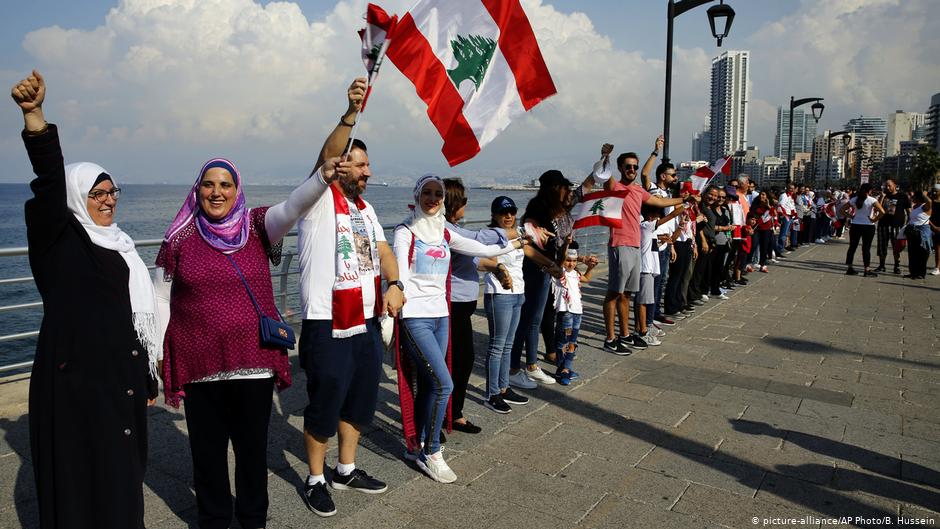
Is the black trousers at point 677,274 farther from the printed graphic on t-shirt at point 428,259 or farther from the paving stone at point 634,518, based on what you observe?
the paving stone at point 634,518

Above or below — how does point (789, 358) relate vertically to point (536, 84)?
below

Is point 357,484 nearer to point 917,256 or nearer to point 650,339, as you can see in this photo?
point 650,339

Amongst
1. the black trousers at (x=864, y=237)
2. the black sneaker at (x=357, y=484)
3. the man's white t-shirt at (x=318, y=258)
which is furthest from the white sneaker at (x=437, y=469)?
the black trousers at (x=864, y=237)

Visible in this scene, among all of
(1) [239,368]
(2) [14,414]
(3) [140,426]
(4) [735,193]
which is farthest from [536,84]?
(4) [735,193]

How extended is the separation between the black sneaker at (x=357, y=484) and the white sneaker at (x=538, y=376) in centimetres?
234

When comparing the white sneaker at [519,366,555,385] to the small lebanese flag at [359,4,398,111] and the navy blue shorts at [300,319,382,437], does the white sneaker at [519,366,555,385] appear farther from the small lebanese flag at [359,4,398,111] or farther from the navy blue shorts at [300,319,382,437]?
the small lebanese flag at [359,4,398,111]

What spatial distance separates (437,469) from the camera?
384cm

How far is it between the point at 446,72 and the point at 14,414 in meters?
3.87

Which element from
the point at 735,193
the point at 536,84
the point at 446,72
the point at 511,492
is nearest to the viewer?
the point at 511,492

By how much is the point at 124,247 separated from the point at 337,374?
1.17 meters

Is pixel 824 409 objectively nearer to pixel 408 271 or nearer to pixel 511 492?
pixel 511 492

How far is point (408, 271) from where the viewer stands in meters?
3.97

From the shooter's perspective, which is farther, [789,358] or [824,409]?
[789,358]

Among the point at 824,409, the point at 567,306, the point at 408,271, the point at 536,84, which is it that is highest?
the point at 536,84
